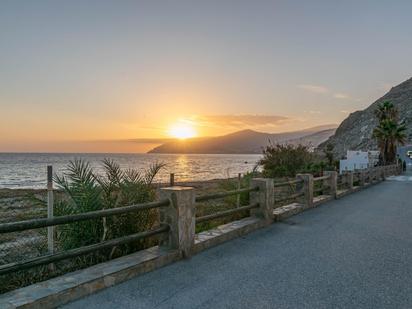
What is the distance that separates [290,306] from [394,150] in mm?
52996

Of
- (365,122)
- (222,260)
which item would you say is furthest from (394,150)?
(365,122)

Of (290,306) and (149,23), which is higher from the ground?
(149,23)

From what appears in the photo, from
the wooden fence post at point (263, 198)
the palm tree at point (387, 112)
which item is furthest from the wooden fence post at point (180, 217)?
the palm tree at point (387, 112)

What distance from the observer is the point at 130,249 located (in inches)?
223

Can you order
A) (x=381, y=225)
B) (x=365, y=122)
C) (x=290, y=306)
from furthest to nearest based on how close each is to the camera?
(x=365, y=122), (x=381, y=225), (x=290, y=306)

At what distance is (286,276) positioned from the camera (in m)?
4.53

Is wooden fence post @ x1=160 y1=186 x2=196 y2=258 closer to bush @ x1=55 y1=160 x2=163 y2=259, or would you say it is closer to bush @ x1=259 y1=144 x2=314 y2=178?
bush @ x1=55 y1=160 x2=163 y2=259

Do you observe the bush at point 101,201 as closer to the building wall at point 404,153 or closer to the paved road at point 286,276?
the paved road at point 286,276

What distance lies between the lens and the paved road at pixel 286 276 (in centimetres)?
373

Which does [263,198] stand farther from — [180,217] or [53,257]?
[53,257]

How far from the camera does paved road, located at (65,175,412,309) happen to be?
12.2ft

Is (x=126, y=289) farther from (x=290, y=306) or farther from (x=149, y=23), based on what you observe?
(x=149, y=23)

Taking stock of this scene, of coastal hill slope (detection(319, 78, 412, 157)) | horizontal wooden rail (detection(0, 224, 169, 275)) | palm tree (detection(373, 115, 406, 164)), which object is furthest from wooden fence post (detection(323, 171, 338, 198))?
coastal hill slope (detection(319, 78, 412, 157))

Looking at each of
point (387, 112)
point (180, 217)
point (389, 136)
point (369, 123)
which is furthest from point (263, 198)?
point (369, 123)
